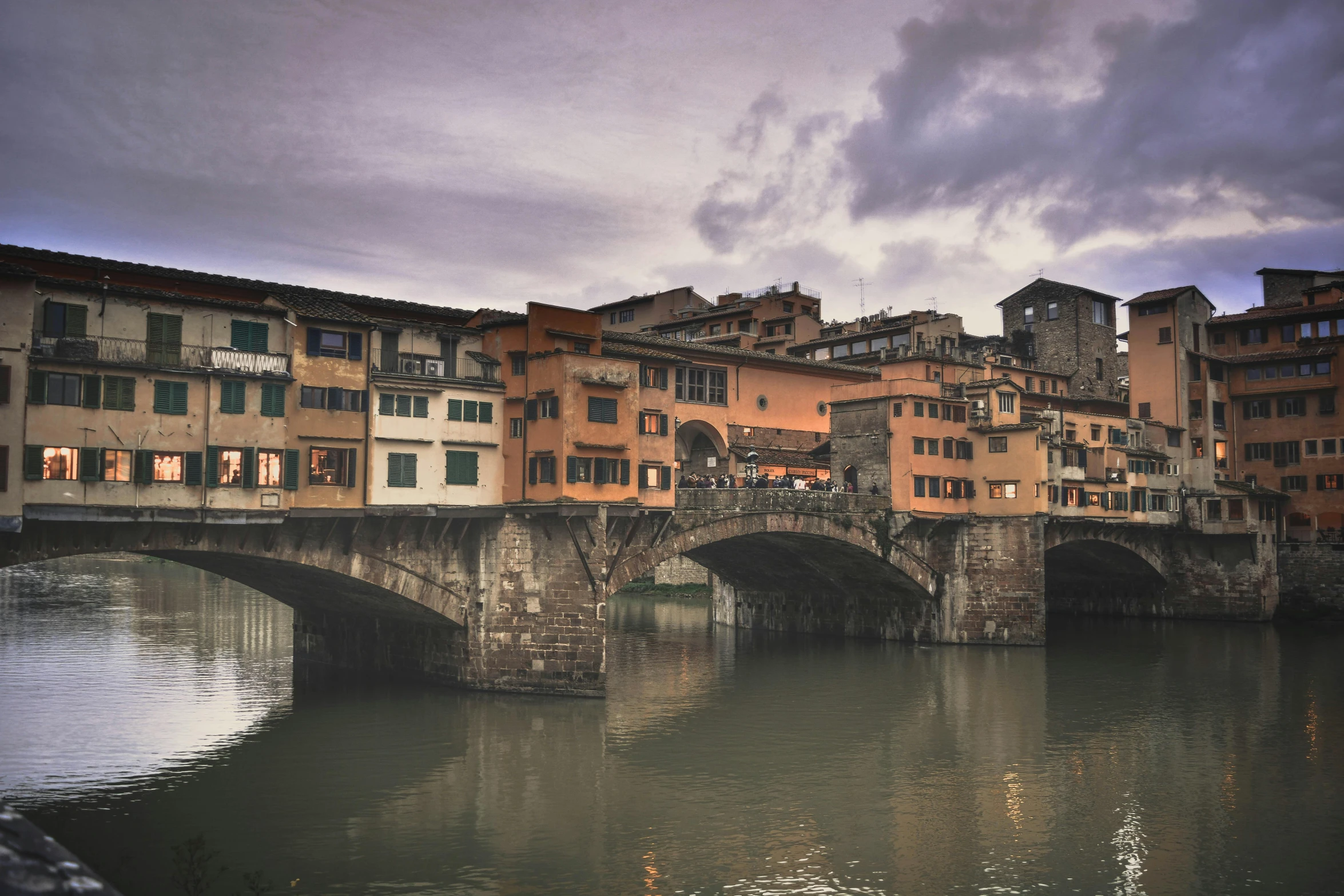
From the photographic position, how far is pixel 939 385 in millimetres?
59844

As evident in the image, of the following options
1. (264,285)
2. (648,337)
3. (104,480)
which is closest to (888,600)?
(648,337)

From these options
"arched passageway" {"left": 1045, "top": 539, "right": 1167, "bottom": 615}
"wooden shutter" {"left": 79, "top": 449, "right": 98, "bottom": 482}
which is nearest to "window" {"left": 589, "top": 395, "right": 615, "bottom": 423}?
"wooden shutter" {"left": 79, "top": 449, "right": 98, "bottom": 482}

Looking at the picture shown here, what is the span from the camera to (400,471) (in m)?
39.5

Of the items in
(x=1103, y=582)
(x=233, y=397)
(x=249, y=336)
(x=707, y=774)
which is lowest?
(x=707, y=774)

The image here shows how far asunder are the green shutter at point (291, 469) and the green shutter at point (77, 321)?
7.12 metres

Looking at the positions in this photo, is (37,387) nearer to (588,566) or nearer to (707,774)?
(588,566)

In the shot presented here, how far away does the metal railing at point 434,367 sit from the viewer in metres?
39.8

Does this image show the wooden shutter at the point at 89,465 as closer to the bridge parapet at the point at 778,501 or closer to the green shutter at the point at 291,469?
the green shutter at the point at 291,469

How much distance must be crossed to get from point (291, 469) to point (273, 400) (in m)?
2.45

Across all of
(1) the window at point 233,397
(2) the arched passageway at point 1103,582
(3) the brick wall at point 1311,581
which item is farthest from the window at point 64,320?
(3) the brick wall at point 1311,581

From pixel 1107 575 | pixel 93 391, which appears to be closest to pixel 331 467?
pixel 93 391

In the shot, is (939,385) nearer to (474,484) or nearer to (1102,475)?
(1102,475)

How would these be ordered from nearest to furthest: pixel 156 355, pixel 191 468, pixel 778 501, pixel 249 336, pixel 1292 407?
pixel 156 355, pixel 191 468, pixel 249 336, pixel 778 501, pixel 1292 407

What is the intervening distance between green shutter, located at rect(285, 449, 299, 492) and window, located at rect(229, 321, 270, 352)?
3.60 m
